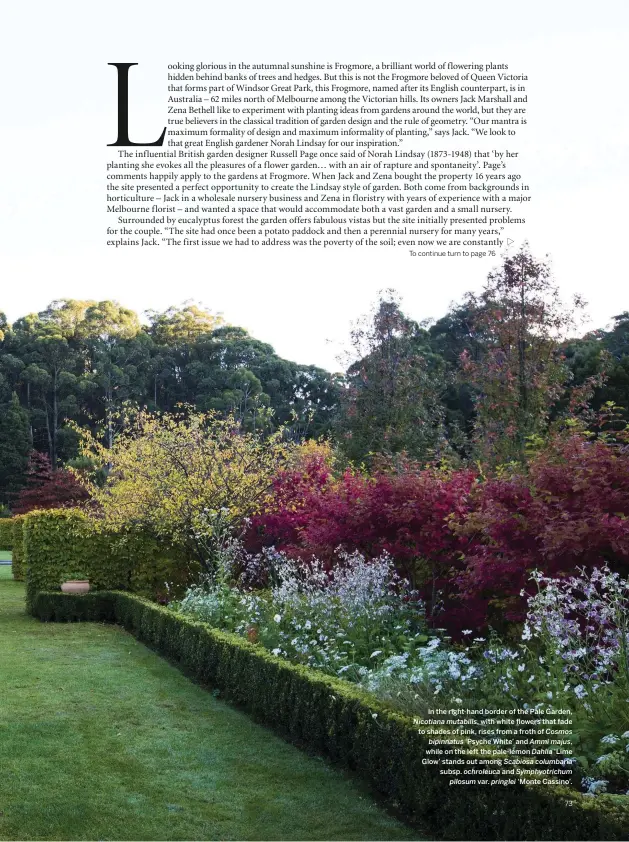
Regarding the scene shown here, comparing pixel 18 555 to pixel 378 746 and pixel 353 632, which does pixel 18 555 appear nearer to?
pixel 353 632

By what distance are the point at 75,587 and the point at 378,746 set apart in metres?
10.9

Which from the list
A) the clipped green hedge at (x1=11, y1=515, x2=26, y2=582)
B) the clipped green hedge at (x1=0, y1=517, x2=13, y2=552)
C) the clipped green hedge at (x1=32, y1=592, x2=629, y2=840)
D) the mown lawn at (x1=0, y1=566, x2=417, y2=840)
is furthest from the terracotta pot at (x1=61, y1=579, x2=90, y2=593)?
the clipped green hedge at (x1=0, y1=517, x2=13, y2=552)

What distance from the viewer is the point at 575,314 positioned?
47.6 feet

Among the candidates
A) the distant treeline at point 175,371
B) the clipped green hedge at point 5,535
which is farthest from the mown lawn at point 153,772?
the clipped green hedge at point 5,535

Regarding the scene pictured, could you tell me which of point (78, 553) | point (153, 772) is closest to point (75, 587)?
point (78, 553)

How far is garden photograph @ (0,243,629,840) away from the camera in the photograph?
5.13 m

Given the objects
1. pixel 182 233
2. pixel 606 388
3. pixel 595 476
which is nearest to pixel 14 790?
pixel 182 233

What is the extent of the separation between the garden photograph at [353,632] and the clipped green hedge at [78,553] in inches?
1.6

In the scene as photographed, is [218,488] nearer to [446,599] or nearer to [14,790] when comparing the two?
[446,599]

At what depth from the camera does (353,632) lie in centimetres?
817

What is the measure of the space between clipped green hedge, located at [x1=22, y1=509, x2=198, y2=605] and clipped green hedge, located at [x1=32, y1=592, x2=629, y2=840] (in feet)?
16.7

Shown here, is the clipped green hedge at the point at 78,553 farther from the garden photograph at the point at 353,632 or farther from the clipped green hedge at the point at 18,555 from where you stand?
the clipped green hedge at the point at 18,555

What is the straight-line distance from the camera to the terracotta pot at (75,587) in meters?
15.5

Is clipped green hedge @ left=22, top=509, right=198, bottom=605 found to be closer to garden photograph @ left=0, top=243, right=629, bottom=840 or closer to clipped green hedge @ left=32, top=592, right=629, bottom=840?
garden photograph @ left=0, top=243, right=629, bottom=840
